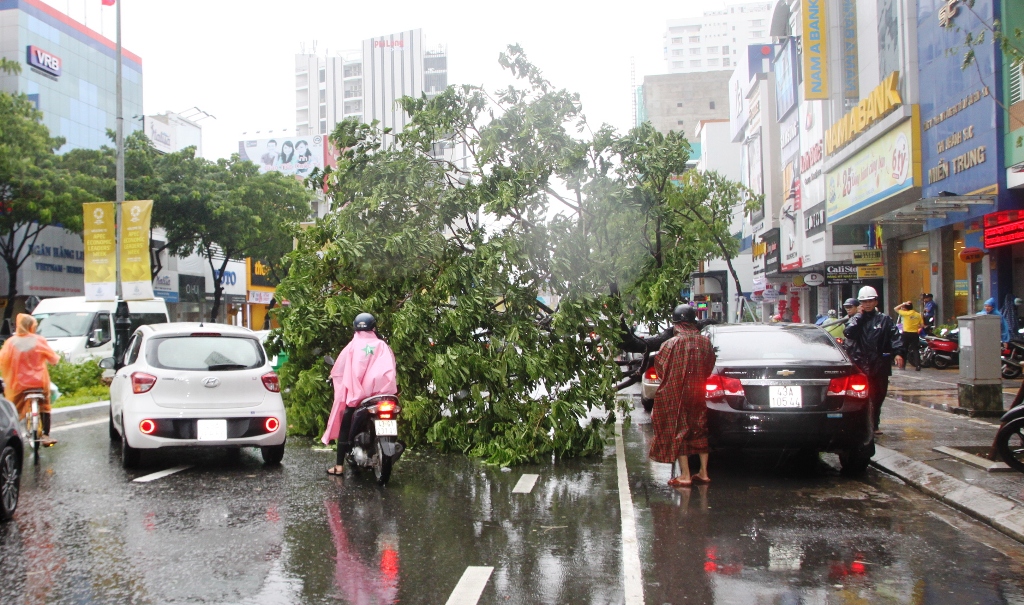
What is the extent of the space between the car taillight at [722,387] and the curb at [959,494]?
1744 mm

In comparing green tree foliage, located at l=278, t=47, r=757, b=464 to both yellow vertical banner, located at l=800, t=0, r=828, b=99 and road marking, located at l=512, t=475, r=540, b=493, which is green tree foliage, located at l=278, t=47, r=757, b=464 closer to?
road marking, located at l=512, t=475, r=540, b=493

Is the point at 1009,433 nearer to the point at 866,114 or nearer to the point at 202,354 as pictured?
the point at 202,354

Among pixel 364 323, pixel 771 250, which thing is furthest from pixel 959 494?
pixel 771 250

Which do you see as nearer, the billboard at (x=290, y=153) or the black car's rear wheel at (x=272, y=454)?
the black car's rear wheel at (x=272, y=454)

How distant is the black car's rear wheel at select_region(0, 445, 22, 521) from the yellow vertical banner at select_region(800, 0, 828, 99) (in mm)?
26904

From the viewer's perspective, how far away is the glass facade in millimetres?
40000

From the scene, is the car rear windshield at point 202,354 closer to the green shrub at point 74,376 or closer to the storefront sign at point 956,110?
the green shrub at point 74,376

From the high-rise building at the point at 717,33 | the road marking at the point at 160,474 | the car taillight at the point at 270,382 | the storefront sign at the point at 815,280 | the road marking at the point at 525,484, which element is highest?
the high-rise building at the point at 717,33

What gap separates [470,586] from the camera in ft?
15.6

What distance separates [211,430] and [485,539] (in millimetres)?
3632

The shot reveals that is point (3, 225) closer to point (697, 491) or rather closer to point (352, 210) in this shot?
point (352, 210)

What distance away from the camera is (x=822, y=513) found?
6621mm

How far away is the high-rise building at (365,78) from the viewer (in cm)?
12281

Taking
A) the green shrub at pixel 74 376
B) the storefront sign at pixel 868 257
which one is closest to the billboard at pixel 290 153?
the storefront sign at pixel 868 257
